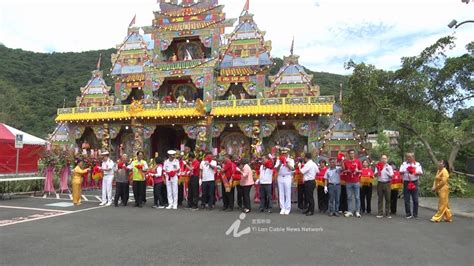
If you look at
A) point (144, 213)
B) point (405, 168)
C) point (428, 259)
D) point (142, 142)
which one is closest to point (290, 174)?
point (405, 168)

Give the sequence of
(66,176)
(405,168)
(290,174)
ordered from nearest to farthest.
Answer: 1. (405,168)
2. (290,174)
3. (66,176)

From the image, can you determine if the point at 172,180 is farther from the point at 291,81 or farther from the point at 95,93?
the point at 95,93

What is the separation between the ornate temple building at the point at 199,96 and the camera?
21.8 metres

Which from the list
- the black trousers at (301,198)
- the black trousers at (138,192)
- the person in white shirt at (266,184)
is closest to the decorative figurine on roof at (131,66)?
the black trousers at (138,192)

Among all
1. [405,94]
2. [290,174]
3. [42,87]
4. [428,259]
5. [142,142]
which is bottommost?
[428,259]

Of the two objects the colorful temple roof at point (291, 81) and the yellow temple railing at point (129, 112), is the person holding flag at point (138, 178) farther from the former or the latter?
the colorful temple roof at point (291, 81)

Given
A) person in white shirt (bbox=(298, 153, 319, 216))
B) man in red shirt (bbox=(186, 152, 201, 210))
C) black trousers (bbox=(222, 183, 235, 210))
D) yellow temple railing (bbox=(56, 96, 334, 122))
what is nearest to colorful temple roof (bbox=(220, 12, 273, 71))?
yellow temple railing (bbox=(56, 96, 334, 122))

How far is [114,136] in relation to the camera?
82.1 feet

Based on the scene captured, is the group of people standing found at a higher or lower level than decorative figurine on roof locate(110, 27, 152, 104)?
lower

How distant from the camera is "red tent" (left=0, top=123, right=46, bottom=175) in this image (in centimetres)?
1470

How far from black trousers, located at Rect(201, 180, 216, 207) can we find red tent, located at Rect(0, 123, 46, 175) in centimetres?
884

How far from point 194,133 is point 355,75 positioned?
33.5 ft

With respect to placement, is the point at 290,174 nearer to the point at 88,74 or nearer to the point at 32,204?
the point at 32,204

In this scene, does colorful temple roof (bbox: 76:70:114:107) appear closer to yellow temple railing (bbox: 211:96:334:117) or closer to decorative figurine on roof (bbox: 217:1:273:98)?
decorative figurine on roof (bbox: 217:1:273:98)
